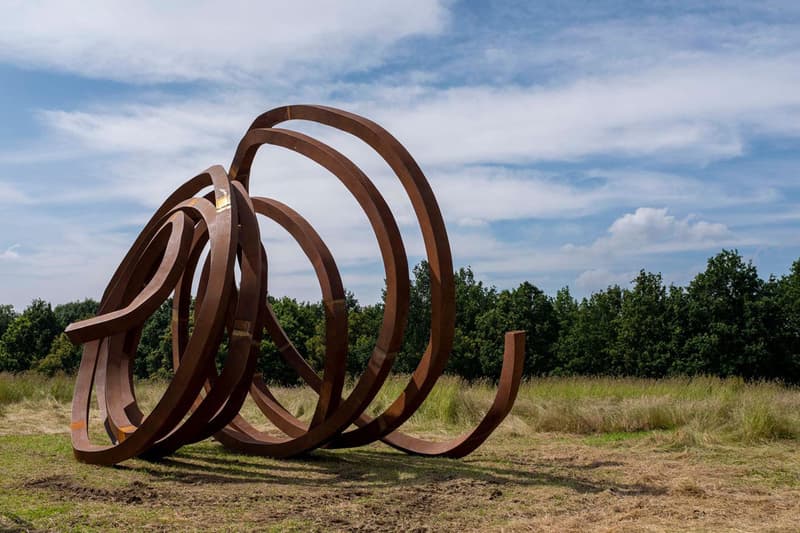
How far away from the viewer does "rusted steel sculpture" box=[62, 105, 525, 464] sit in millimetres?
8578

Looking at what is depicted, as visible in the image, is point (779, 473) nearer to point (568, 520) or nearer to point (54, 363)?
point (568, 520)

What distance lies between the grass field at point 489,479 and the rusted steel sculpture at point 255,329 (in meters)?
0.40

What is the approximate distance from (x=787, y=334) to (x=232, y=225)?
2727cm

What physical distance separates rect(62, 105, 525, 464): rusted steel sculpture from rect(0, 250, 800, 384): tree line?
19794mm

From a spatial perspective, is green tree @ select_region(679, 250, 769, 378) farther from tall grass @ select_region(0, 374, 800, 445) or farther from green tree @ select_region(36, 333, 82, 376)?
green tree @ select_region(36, 333, 82, 376)

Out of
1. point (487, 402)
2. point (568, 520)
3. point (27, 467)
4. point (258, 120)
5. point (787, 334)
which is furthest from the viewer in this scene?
point (787, 334)

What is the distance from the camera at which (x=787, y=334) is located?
30.1 meters

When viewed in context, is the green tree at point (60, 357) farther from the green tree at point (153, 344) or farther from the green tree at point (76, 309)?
the green tree at point (76, 309)

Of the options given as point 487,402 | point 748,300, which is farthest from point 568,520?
point 748,300

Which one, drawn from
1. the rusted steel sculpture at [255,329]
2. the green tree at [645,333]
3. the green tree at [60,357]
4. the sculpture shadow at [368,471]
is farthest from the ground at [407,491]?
the green tree at [60,357]

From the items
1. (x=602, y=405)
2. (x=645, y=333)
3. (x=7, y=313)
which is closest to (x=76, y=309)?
(x=7, y=313)

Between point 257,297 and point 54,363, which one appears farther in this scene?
point 54,363

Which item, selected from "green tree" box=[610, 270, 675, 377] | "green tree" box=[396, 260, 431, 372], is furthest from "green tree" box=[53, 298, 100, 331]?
"green tree" box=[610, 270, 675, 377]

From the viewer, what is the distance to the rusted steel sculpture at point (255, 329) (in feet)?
28.1
